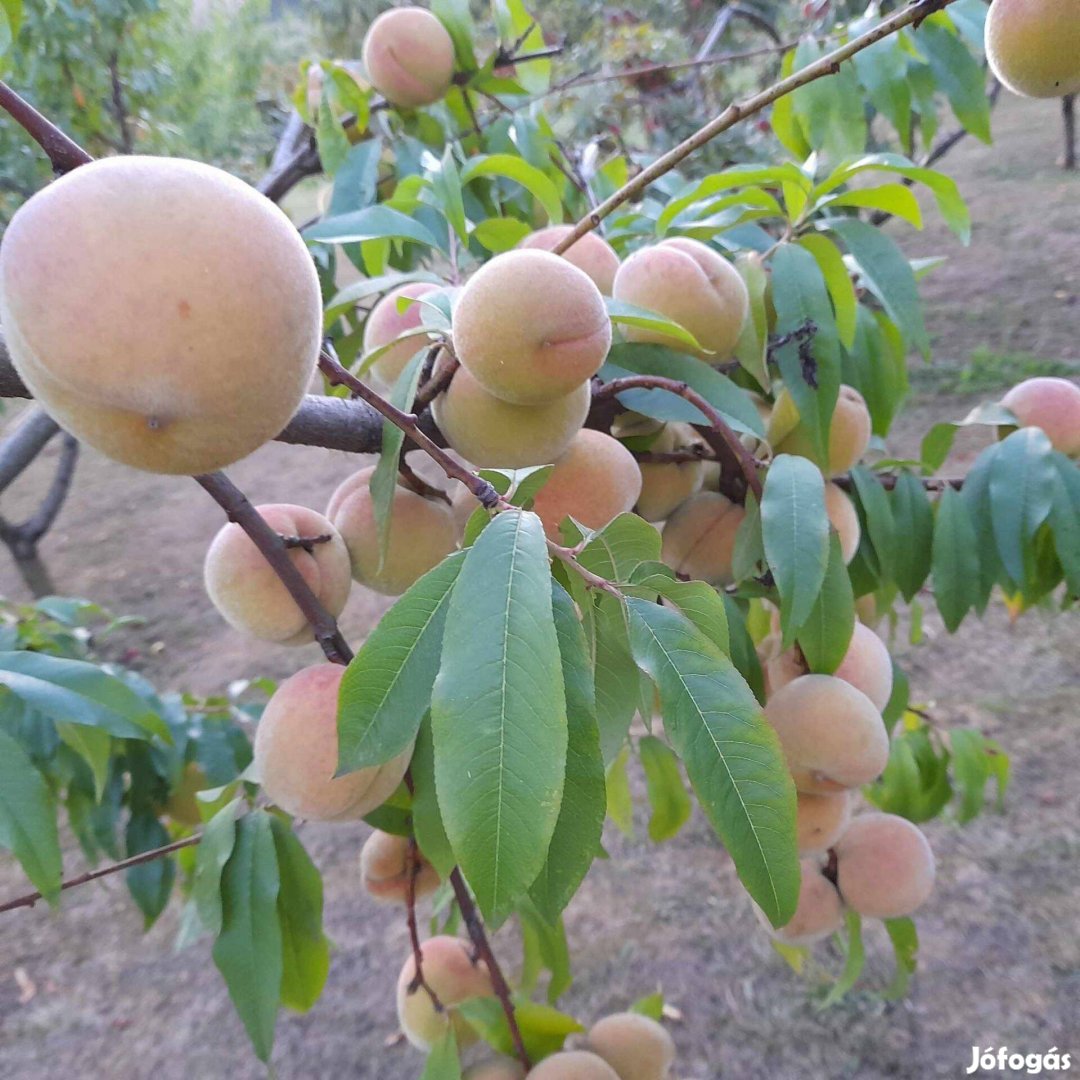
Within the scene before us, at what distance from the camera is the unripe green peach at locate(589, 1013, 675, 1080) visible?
1.14 meters

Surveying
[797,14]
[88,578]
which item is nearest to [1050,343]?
[797,14]

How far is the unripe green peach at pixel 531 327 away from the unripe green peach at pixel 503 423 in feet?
0.18

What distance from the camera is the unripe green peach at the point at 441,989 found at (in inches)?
44.7

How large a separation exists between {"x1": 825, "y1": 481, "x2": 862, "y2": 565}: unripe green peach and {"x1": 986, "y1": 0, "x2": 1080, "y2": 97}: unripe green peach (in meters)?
0.44

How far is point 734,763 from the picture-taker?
52 cm

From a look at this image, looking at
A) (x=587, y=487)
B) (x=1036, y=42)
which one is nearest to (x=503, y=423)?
(x=587, y=487)

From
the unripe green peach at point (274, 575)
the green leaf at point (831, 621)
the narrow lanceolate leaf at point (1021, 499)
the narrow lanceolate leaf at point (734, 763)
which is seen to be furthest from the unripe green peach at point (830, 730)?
the unripe green peach at point (274, 575)

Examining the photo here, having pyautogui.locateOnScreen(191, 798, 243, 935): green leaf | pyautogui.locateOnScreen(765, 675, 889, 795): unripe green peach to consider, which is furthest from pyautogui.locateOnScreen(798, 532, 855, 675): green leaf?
pyautogui.locateOnScreen(191, 798, 243, 935): green leaf

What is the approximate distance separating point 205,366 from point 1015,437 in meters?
0.95

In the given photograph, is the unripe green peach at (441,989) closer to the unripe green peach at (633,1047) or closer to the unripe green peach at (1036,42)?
the unripe green peach at (633,1047)

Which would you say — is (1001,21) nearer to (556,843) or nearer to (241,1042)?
(556,843)

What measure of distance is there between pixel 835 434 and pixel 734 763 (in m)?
0.59

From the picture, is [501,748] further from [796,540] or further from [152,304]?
[796,540]

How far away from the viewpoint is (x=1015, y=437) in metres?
1.04
